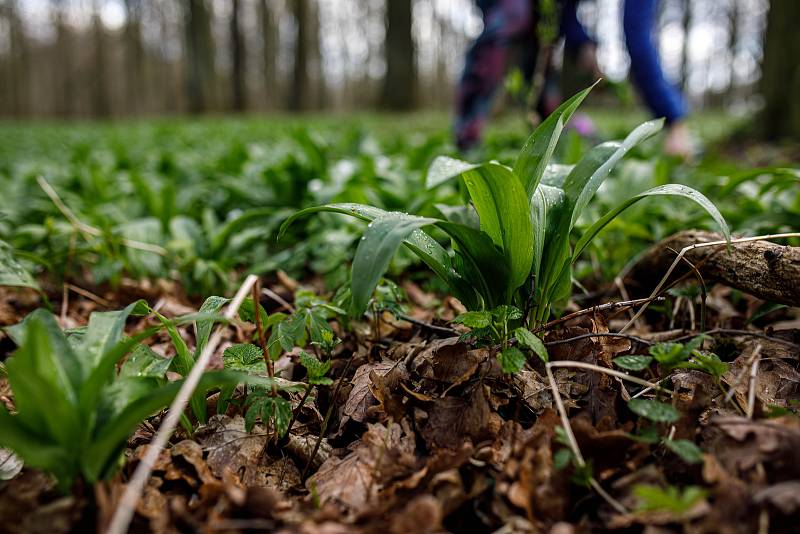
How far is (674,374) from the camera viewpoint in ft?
3.73

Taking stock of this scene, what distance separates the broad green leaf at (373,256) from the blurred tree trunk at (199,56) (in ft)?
55.5

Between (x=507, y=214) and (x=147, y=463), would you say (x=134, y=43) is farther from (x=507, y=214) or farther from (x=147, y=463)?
(x=147, y=463)

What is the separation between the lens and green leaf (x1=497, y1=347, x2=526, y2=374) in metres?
0.95

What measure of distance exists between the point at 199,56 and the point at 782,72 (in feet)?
50.1

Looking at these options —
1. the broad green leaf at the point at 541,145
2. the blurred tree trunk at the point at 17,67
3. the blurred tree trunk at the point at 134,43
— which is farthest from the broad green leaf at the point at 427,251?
the blurred tree trunk at the point at 17,67

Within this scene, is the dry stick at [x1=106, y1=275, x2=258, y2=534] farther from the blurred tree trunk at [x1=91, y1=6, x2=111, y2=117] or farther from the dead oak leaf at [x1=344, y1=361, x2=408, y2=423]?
the blurred tree trunk at [x1=91, y1=6, x2=111, y2=117]

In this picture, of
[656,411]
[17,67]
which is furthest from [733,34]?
[17,67]

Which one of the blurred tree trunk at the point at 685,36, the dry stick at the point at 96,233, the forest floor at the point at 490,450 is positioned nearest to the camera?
the forest floor at the point at 490,450

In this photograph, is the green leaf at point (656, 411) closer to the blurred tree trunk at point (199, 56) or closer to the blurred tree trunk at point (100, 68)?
the blurred tree trunk at point (199, 56)

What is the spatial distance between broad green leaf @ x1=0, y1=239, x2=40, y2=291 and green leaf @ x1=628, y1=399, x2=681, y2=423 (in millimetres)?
1329

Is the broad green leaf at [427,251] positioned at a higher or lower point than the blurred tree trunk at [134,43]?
lower

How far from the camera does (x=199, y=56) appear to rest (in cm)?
1589

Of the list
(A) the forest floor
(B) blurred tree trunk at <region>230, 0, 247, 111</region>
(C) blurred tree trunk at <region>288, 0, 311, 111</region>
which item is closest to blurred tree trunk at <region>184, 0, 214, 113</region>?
(B) blurred tree trunk at <region>230, 0, 247, 111</region>

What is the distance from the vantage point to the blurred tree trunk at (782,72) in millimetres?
4328
